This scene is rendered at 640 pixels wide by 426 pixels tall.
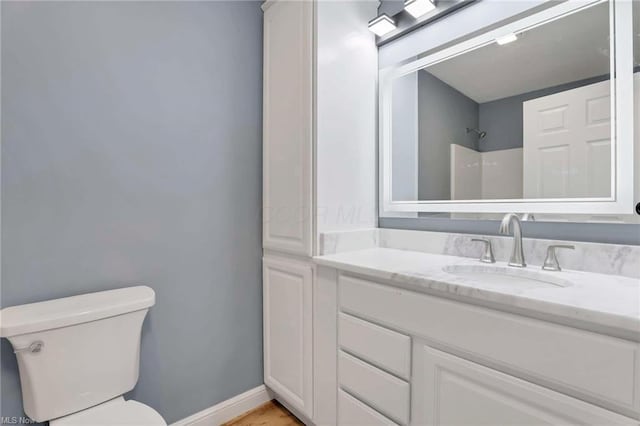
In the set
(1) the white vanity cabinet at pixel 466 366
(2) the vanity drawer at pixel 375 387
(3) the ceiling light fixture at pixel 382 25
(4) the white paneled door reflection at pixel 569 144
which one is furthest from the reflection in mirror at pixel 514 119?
(2) the vanity drawer at pixel 375 387

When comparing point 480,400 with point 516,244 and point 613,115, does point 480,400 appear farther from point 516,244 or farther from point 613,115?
point 613,115

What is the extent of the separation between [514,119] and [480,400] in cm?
112

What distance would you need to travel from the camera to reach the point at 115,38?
125 centimetres

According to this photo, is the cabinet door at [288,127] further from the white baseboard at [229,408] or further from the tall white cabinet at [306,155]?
the white baseboard at [229,408]

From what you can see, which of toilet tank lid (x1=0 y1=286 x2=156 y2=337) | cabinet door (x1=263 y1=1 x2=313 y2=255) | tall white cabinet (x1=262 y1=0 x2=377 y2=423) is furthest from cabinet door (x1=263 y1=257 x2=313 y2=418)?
toilet tank lid (x1=0 y1=286 x2=156 y2=337)

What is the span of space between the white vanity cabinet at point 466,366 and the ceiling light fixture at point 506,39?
1166mm

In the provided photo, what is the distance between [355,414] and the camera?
3.99 feet

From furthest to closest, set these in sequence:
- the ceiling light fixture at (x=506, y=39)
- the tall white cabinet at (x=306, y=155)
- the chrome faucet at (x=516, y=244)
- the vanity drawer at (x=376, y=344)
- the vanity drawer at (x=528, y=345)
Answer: the tall white cabinet at (x=306, y=155), the ceiling light fixture at (x=506, y=39), the chrome faucet at (x=516, y=244), the vanity drawer at (x=376, y=344), the vanity drawer at (x=528, y=345)

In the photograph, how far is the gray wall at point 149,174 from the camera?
108 centimetres

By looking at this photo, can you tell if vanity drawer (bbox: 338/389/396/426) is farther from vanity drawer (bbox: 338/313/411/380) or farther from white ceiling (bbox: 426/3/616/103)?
white ceiling (bbox: 426/3/616/103)

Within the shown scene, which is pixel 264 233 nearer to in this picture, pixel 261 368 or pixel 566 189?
pixel 261 368

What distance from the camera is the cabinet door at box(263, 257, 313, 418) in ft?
4.73

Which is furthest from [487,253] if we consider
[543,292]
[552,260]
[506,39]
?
[506,39]

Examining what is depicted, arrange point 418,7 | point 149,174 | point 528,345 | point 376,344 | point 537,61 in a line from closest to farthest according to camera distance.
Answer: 1. point 528,345
2. point 376,344
3. point 537,61
4. point 149,174
5. point 418,7
